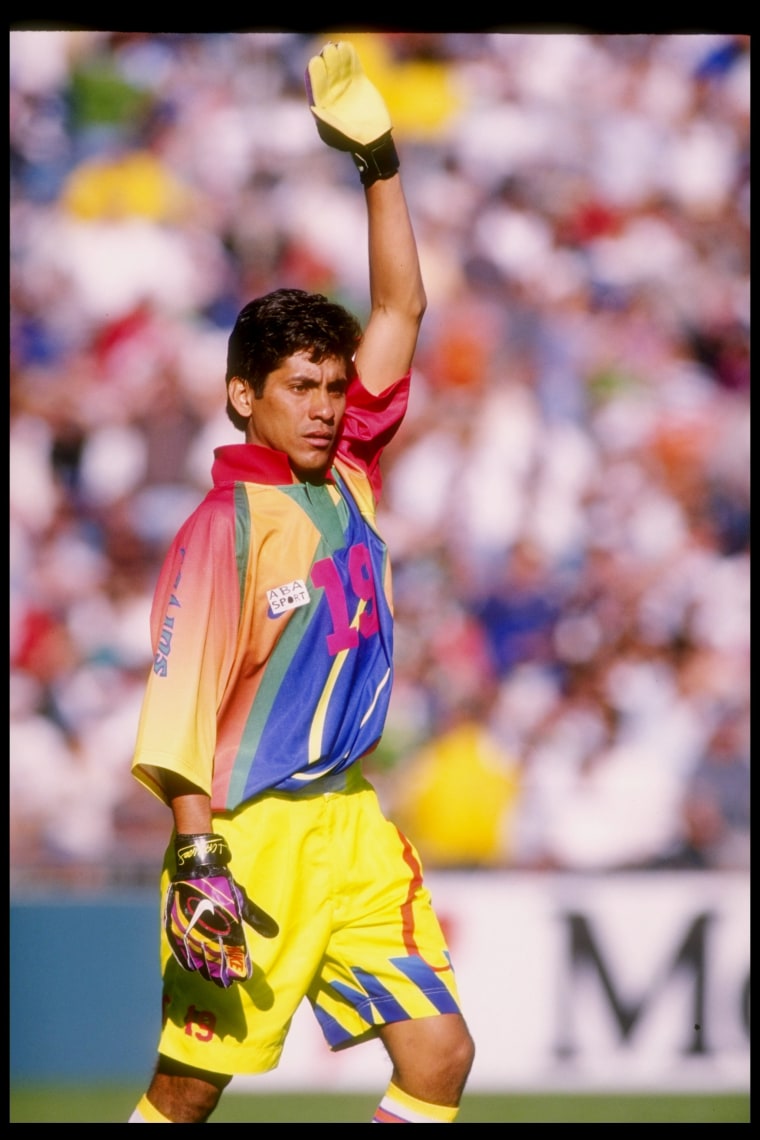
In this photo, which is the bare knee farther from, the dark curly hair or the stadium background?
the stadium background

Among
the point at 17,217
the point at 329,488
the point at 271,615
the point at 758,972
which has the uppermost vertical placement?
the point at 17,217

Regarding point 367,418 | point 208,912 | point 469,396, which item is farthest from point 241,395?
point 469,396

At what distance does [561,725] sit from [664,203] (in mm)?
2322

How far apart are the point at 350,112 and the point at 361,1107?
2.91 meters

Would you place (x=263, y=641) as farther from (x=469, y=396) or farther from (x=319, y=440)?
(x=469, y=396)

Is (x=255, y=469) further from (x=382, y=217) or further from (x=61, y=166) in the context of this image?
(x=61, y=166)

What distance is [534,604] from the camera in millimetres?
6113

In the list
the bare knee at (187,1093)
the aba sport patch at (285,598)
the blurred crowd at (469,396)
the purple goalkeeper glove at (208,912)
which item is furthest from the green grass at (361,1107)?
the aba sport patch at (285,598)

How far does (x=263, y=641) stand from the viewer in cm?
288

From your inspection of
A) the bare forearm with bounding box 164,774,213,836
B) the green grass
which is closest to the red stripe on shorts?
the bare forearm with bounding box 164,774,213,836

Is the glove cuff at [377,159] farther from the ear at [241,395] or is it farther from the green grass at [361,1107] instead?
the green grass at [361,1107]

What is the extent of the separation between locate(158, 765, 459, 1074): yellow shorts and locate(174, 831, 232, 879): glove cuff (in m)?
0.17

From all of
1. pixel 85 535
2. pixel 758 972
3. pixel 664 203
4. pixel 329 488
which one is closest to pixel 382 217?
pixel 329 488

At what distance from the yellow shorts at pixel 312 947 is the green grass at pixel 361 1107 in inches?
63.4
